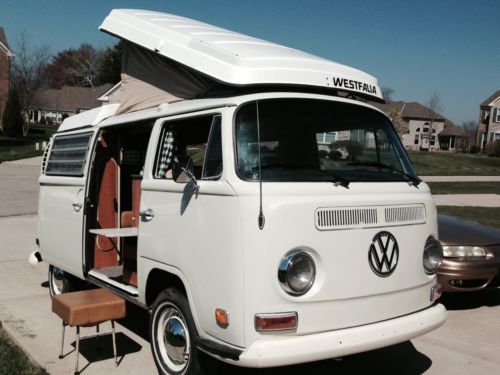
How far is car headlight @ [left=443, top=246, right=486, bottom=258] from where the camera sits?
623cm

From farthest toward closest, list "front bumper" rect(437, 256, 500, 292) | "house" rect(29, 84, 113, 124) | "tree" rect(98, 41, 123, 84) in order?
1. "house" rect(29, 84, 113, 124)
2. "tree" rect(98, 41, 123, 84)
3. "front bumper" rect(437, 256, 500, 292)

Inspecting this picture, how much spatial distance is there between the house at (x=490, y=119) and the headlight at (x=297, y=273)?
6460 centimetres

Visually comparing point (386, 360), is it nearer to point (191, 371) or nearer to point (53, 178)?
point (191, 371)

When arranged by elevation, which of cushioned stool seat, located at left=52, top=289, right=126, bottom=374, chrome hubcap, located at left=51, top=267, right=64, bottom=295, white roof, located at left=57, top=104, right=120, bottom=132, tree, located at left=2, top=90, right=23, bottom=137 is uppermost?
tree, located at left=2, top=90, right=23, bottom=137

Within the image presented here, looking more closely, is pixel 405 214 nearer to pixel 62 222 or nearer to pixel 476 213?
pixel 62 222

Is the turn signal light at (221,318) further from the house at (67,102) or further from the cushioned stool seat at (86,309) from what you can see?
the house at (67,102)

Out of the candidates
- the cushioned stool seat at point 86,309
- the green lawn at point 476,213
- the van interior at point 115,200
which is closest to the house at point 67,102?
the green lawn at point 476,213

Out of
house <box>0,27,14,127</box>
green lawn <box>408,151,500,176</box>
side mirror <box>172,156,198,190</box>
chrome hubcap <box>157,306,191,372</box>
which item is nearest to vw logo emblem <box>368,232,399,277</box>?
side mirror <box>172,156,198,190</box>

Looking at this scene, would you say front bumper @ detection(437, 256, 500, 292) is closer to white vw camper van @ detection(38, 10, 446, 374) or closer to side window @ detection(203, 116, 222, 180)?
white vw camper van @ detection(38, 10, 446, 374)

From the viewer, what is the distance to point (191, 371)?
3.96m

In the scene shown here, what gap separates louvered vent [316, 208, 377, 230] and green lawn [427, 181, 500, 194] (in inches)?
723

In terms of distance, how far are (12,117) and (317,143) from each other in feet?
164

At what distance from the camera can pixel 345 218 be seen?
3.75 meters

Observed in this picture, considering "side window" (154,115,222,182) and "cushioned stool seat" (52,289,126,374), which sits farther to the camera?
"cushioned stool seat" (52,289,126,374)
